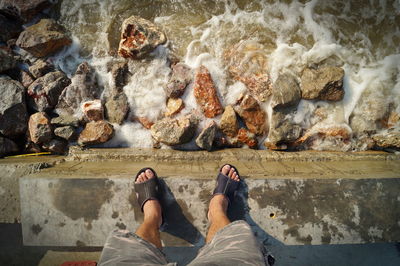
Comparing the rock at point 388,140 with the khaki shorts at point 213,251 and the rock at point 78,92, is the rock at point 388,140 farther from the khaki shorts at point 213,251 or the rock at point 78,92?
the rock at point 78,92

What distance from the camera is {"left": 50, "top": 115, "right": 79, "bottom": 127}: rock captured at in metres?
2.51

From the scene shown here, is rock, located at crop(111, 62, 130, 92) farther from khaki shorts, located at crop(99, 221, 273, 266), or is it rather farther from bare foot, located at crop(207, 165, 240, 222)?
khaki shorts, located at crop(99, 221, 273, 266)

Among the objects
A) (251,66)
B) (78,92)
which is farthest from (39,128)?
(251,66)

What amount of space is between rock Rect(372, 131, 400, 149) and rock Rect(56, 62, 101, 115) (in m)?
3.09

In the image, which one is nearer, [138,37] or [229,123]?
[229,123]

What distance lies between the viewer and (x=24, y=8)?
273 cm

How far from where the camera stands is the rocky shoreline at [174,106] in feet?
8.05

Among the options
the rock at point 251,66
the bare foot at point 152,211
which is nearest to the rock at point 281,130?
the rock at point 251,66

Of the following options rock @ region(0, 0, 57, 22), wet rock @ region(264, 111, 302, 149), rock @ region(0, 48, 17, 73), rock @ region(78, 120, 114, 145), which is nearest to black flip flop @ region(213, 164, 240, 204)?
wet rock @ region(264, 111, 302, 149)

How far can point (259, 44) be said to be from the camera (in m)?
2.67

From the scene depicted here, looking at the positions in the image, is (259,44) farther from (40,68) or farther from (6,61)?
(6,61)

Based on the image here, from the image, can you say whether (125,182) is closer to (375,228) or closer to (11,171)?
(11,171)

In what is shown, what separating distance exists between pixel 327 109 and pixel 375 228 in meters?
1.24

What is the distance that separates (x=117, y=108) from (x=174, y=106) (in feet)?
2.10
